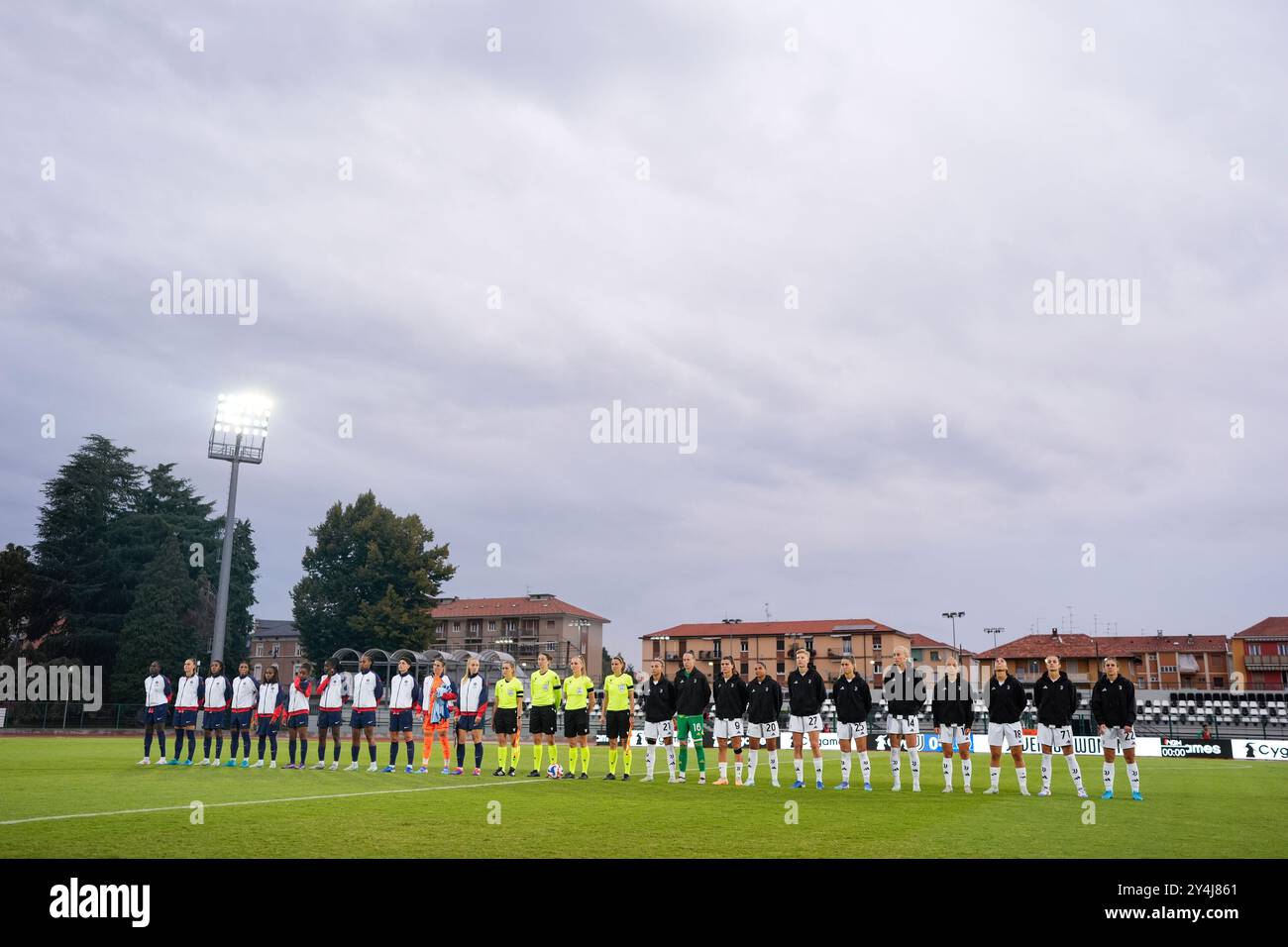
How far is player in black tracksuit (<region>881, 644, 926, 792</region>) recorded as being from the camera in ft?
57.1

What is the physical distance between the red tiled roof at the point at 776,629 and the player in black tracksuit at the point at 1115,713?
95.7m

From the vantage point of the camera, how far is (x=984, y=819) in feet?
40.7

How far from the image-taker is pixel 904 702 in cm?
1747

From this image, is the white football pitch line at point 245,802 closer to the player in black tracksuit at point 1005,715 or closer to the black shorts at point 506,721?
the black shorts at point 506,721

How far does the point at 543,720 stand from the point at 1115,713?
10754 millimetres

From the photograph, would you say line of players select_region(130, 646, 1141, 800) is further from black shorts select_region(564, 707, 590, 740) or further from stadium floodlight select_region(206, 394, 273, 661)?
stadium floodlight select_region(206, 394, 273, 661)

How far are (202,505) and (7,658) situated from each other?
1832 cm

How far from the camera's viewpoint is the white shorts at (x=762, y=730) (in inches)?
743

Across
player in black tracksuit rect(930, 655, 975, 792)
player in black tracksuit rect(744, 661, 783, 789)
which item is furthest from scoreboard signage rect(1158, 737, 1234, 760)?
player in black tracksuit rect(744, 661, 783, 789)

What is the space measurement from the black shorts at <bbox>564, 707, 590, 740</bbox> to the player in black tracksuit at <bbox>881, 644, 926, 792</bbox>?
19.7ft

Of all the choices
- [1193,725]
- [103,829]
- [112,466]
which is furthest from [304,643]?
[103,829]

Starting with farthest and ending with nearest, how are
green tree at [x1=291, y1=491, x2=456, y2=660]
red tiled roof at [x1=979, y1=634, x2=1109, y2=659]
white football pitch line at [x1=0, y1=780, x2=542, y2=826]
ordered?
red tiled roof at [x1=979, y1=634, x2=1109, y2=659], green tree at [x1=291, y1=491, x2=456, y2=660], white football pitch line at [x1=0, y1=780, x2=542, y2=826]
